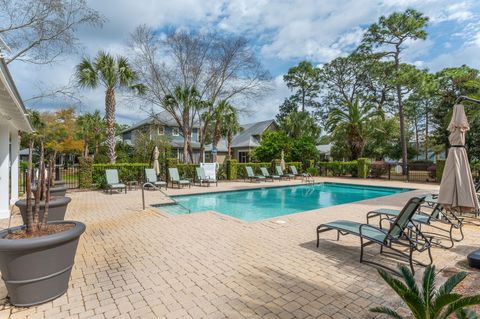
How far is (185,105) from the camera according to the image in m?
20.9

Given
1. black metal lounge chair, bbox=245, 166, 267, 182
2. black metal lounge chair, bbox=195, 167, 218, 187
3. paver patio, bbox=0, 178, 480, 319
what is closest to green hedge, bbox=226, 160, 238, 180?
black metal lounge chair, bbox=245, 166, 267, 182

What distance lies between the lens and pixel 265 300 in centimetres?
311

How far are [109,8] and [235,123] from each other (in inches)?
613

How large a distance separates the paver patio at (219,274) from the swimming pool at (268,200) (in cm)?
322

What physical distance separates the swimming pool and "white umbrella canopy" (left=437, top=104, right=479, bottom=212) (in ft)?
19.7

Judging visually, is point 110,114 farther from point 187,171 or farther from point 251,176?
point 251,176

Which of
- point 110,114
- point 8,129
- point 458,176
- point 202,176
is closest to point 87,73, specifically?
point 110,114

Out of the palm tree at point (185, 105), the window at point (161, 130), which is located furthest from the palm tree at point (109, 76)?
the window at point (161, 130)

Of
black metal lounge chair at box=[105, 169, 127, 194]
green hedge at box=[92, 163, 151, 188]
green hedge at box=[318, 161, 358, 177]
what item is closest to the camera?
black metal lounge chair at box=[105, 169, 127, 194]

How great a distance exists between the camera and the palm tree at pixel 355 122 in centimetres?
2372

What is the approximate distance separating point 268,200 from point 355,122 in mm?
14914

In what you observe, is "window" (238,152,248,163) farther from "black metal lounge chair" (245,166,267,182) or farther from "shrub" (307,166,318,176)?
"black metal lounge chair" (245,166,267,182)

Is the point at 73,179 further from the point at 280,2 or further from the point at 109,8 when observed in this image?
the point at 280,2

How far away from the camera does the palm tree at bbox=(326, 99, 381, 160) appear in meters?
23.7
